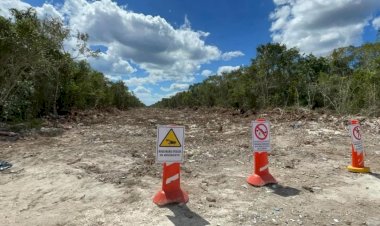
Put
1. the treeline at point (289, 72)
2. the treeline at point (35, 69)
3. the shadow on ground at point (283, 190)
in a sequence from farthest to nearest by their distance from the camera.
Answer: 1. the treeline at point (289, 72)
2. the treeline at point (35, 69)
3. the shadow on ground at point (283, 190)

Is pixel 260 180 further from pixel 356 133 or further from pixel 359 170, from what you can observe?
pixel 356 133

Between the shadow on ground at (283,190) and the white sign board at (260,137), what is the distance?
0.57 metres

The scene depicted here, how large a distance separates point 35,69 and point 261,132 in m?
12.0

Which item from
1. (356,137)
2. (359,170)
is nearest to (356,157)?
(359,170)

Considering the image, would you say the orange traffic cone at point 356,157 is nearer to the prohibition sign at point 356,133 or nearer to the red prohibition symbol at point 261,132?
the prohibition sign at point 356,133

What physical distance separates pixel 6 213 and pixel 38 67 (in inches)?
436

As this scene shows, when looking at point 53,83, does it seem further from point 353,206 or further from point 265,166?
point 353,206

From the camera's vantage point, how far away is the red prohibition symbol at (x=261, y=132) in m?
5.52

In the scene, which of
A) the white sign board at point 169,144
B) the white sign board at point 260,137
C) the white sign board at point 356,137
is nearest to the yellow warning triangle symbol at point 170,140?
the white sign board at point 169,144

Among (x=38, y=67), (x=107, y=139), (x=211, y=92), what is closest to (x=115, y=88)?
(x=211, y=92)

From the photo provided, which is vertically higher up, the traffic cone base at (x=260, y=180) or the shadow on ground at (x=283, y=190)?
the traffic cone base at (x=260, y=180)

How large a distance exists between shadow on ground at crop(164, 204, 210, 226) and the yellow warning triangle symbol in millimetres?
791

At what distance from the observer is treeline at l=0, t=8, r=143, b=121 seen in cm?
1277

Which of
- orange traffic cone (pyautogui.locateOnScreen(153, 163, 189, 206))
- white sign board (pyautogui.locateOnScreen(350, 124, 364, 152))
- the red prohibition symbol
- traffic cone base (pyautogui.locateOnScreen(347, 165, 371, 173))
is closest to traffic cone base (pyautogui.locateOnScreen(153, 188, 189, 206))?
orange traffic cone (pyautogui.locateOnScreen(153, 163, 189, 206))
